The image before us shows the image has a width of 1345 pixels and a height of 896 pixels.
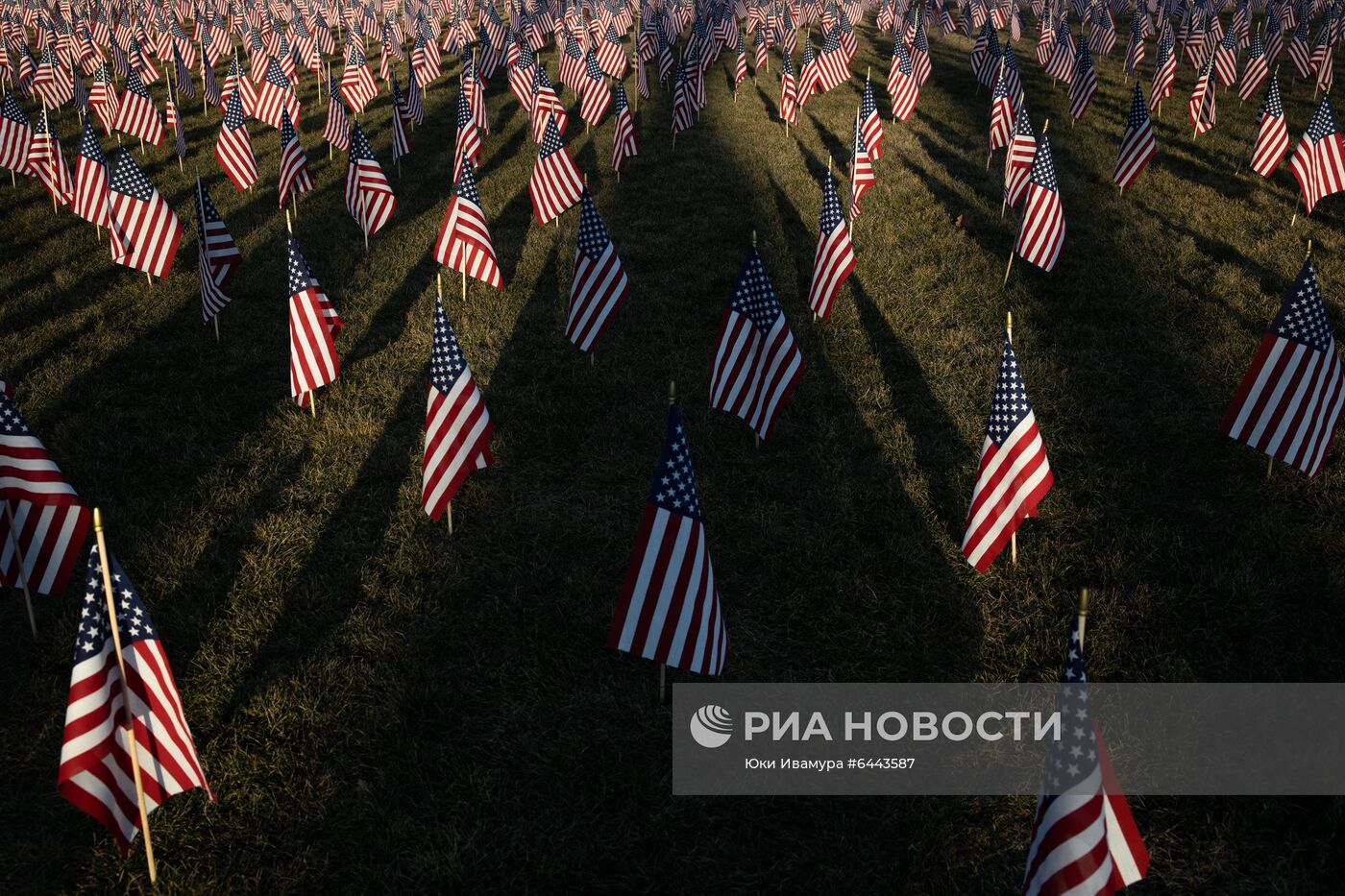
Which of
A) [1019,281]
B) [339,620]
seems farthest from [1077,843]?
[1019,281]

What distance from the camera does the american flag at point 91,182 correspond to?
14.1 meters

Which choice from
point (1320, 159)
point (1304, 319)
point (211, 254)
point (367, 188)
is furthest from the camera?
point (1320, 159)

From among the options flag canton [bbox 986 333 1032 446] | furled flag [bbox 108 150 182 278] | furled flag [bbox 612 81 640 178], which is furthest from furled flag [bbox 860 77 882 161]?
flag canton [bbox 986 333 1032 446]

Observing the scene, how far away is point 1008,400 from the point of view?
7082mm

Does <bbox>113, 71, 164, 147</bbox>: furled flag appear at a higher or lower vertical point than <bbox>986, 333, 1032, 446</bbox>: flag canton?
higher

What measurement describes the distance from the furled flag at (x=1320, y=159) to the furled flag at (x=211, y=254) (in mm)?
17635

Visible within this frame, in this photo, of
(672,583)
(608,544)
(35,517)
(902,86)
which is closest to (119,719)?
(35,517)

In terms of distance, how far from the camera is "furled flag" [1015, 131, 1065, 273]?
13.2 m

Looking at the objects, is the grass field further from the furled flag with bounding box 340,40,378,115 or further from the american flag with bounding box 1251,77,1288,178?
the furled flag with bounding box 340,40,378,115

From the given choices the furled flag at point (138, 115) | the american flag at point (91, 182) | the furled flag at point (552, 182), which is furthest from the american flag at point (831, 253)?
the furled flag at point (138, 115)

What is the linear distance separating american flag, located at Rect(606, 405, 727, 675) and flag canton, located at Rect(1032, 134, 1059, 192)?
9809 millimetres

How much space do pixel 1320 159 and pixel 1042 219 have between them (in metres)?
7.11

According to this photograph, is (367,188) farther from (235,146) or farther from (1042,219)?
(1042,219)

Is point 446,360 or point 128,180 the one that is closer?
point 446,360
